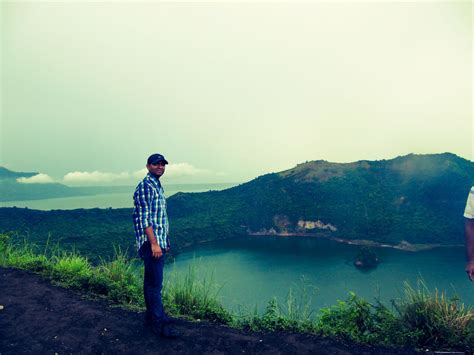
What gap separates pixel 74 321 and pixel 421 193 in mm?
91321

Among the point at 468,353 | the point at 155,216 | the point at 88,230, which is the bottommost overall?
the point at 88,230

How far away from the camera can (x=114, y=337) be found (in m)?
3.37

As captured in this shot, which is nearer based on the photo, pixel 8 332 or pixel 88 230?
pixel 8 332

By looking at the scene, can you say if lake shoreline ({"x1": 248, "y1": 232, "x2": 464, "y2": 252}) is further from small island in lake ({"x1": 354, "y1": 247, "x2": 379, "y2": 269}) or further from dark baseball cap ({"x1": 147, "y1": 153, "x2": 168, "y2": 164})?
dark baseball cap ({"x1": 147, "y1": 153, "x2": 168, "y2": 164})

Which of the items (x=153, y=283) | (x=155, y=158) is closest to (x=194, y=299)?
(x=153, y=283)

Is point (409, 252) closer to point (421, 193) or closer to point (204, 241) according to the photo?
point (421, 193)

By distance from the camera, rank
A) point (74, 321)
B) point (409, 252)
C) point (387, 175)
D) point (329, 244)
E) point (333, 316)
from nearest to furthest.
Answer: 1. point (74, 321)
2. point (333, 316)
3. point (409, 252)
4. point (329, 244)
5. point (387, 175)

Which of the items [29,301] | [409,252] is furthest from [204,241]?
[29,301]

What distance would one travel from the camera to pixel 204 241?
251 ft

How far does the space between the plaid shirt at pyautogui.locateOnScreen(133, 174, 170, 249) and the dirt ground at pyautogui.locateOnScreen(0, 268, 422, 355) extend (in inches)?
37.7

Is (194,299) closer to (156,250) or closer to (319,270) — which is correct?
(156,250)

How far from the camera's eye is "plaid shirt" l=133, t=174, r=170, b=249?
11.3 ft

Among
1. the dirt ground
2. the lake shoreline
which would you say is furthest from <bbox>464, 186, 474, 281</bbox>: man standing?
the lake shoreline

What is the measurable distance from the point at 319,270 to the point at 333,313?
4981 cm
